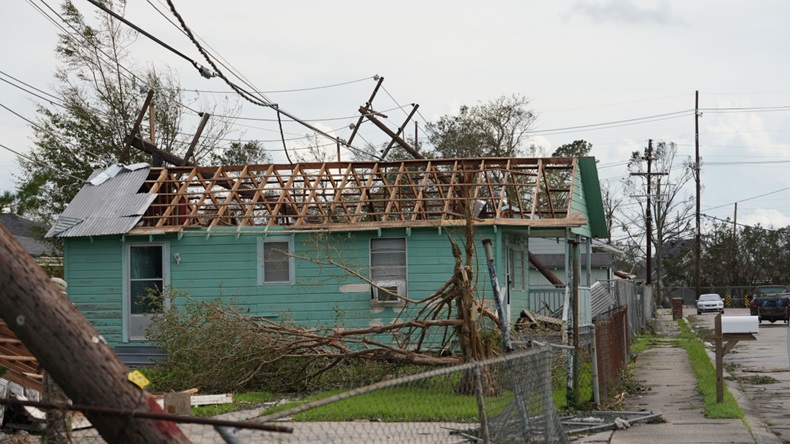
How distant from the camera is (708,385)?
16.3 meters

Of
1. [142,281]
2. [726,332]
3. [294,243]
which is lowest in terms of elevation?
[726,332]

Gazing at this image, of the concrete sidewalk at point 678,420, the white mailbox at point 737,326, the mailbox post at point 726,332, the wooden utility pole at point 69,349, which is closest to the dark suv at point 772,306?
the concrete sidewalk at point 678,420

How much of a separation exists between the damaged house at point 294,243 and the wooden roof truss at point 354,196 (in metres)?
0.05

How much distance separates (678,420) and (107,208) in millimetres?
13611

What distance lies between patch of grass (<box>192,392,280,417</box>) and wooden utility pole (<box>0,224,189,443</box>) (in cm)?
804

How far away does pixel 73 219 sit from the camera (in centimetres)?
2119

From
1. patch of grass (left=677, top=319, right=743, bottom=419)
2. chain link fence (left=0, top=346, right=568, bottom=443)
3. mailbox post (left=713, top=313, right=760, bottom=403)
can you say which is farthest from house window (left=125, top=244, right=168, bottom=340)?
mailbox post (left=713, top=313, right=760, bottom=403)

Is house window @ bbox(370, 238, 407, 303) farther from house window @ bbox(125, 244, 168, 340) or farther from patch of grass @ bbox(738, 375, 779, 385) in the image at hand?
patch of grass @ bbox(738, 375, 779, 385)

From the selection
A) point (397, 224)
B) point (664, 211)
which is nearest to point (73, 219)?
point (397, 224)

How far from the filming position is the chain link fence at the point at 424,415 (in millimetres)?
4945

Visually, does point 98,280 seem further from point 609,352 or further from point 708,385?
point 708,385

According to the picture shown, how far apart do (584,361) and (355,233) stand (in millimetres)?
6245

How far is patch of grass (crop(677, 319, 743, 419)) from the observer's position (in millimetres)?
12914

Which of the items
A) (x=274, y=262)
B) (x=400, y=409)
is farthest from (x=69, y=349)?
(x=274, y=262)
